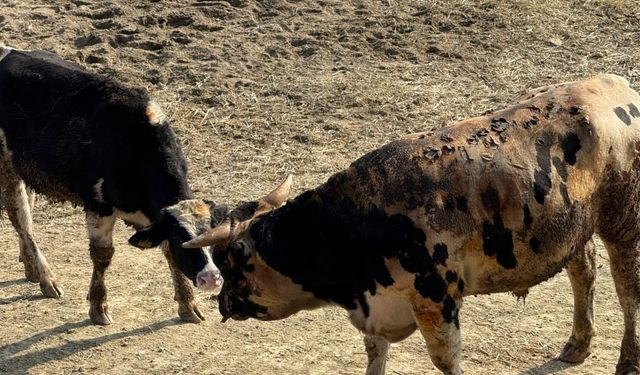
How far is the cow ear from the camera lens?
7879 mm

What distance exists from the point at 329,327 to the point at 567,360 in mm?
1901

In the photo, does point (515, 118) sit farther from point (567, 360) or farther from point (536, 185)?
point (567, 360)

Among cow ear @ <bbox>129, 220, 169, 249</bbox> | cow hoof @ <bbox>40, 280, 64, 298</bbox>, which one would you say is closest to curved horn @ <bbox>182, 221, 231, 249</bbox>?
cow ear @ <bbox>129, 220, 169, 249</bbox>

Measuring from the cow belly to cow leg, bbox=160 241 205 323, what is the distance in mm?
2464

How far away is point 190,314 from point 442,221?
3230mm

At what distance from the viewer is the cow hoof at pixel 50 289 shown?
910 cm

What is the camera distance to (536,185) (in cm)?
621

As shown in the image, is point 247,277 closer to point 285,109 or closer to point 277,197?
point 277,197

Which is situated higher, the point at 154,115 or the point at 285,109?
the point at 154,115

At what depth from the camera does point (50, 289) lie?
29.9ft

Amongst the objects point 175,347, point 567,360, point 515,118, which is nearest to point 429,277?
point 515,118

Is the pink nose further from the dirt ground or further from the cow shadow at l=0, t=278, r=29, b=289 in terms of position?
the cow shadow at l=0, t=278, r=29, b=289

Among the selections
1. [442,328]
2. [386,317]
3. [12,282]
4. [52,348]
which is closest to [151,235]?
[52,348]

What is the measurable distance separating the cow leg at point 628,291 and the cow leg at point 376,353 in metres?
1.65
